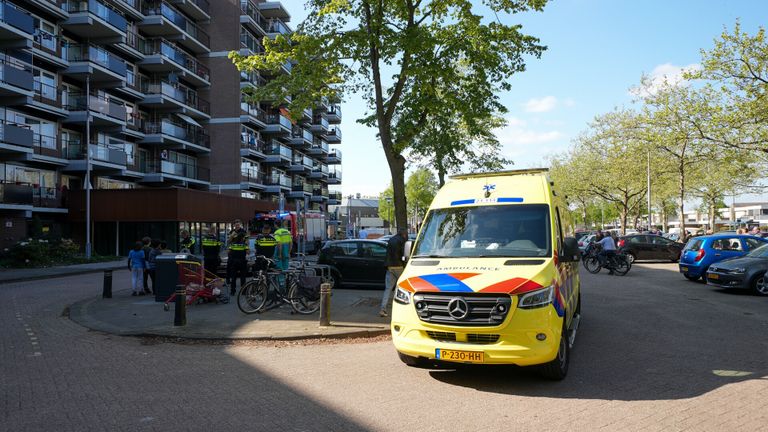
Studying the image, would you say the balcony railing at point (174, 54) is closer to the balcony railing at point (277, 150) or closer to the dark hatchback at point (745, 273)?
the balcony railing at point (277, 150)

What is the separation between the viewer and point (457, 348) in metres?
5.39

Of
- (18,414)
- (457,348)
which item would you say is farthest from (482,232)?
(18,414)

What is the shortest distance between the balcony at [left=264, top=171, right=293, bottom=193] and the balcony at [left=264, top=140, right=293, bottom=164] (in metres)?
1.51

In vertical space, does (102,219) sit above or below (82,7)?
below

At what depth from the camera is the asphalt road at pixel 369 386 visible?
4617 mm

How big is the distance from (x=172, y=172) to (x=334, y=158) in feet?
133

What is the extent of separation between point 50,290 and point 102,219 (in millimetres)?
17566

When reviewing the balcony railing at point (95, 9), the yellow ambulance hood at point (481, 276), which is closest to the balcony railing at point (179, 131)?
the balcony railing at point (95, 9)

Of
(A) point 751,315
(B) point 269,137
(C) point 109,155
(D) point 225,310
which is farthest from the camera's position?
(B) point 269,137

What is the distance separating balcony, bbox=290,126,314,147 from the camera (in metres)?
63.2

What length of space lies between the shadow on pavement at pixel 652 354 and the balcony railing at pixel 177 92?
120 feet

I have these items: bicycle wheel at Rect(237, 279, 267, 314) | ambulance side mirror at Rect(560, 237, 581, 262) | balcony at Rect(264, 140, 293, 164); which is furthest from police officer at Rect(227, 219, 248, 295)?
balcony at Rect(264, 140, 293, 164)

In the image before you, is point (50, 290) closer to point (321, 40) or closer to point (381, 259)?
point (381, 259)

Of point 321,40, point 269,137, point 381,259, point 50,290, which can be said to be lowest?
point 50,290
